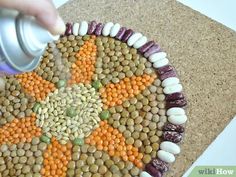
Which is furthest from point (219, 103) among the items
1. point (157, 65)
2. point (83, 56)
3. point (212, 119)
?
point (83, 56)

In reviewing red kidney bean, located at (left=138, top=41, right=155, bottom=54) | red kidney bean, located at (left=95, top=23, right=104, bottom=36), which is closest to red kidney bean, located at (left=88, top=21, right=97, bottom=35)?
red kidney bean, located at (left=95, top=23, right=104, bottom=36)

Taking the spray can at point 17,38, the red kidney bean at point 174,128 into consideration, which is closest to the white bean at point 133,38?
the red kidney bean at point 174,128

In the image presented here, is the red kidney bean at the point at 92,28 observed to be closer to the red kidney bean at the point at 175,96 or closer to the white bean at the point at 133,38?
the white bean at the point at 133,38

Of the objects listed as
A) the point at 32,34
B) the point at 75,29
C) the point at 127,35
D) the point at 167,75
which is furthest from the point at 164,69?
the point at 32,34

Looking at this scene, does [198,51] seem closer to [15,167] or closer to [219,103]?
[219,103]

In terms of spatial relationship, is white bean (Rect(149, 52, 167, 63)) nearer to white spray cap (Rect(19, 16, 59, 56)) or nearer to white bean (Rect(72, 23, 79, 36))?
white bean (Rect(72, 23, 79, 36))
